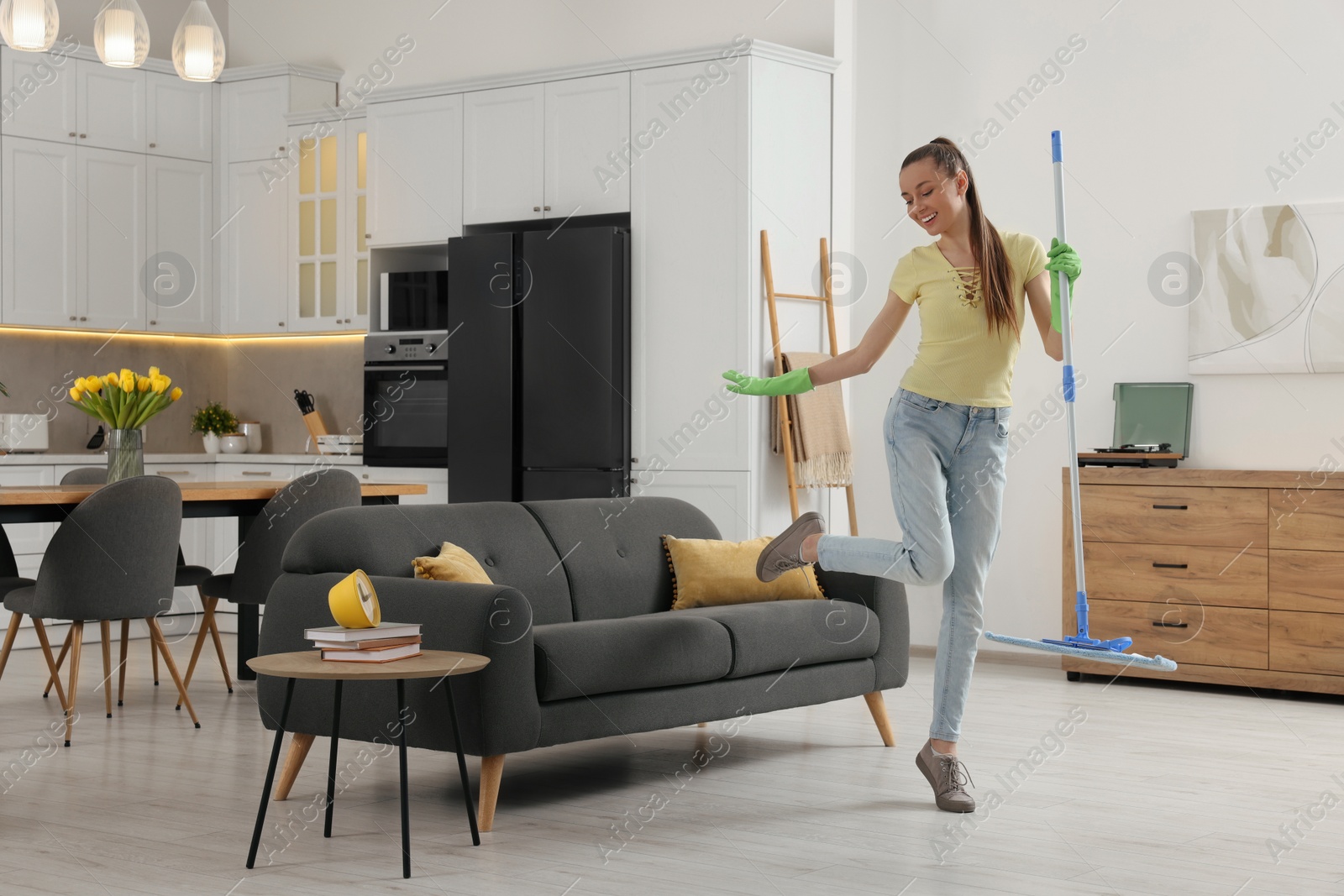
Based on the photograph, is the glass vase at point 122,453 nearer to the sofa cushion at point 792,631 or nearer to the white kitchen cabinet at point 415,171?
the white kitchen cabinet at point 415,171

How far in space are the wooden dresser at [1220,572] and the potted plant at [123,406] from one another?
12.1ft

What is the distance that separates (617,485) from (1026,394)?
74.1 inches

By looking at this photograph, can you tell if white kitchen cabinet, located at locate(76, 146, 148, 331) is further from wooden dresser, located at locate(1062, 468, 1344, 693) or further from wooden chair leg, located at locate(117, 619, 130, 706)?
wooden dresser, located at locate(1062, 468, 1344, 693)

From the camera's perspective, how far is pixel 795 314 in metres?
6.48

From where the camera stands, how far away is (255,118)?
7.98 metres

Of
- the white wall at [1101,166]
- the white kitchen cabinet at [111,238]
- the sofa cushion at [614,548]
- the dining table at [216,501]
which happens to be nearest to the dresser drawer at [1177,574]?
the white wall at [1101,166]

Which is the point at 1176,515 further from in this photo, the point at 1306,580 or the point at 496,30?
the point at 496,30

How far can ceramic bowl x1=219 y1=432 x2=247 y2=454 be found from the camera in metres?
8.19

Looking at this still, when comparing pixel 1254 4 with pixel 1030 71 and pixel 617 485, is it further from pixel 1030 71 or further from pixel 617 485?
pixel 617 485

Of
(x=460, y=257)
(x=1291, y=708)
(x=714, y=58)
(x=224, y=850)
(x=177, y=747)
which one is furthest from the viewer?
(x=460, y=257)

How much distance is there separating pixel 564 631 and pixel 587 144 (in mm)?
3547

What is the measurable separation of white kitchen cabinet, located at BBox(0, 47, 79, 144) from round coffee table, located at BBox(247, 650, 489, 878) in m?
5.07

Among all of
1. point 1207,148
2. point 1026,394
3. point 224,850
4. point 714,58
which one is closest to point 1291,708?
point 1026,394

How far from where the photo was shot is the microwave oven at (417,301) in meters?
7.27
